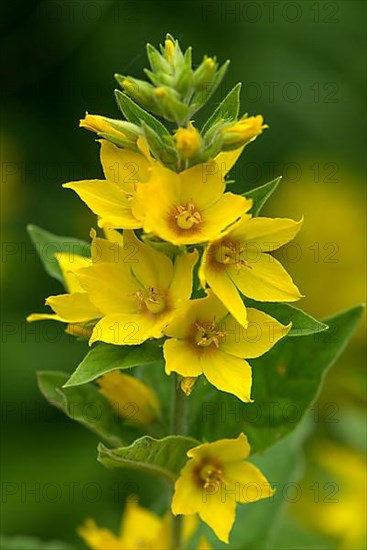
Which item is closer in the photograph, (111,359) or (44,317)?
(111,359)

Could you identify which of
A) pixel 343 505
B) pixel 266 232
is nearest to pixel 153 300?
pixel 266 232

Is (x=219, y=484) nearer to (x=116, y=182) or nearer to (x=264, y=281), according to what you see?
(x=264, y=281)

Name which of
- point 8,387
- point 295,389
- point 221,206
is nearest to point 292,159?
point 8,387

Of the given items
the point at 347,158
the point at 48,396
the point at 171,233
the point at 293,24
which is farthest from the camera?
the point at 347,158

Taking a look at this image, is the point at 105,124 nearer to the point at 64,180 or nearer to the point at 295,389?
the point at 295,389

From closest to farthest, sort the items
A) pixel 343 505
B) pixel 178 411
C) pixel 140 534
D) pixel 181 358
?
pixel 181 358, pixel 178 411, pixel 140 534, pixel 343 505

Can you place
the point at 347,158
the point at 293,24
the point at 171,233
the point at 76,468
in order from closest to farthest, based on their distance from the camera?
1. the point at 171,233
2. the point at 76,468
3. the point at 293,24
4. the point at 347,158

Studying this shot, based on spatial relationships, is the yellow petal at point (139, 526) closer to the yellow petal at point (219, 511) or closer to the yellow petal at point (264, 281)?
the yellow petal at point (219, 511)
